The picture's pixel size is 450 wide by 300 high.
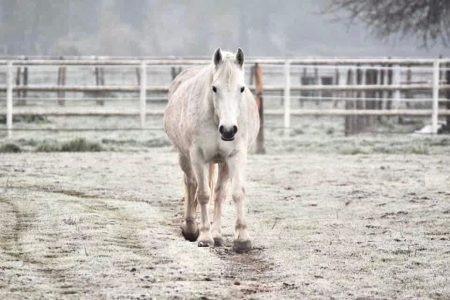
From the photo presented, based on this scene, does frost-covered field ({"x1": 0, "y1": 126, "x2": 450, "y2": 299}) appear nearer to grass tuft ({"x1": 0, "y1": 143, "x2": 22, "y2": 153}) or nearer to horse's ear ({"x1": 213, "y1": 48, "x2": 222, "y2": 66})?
grass tuft ({"x1": 0, "y1": 143, "x2": 22, "y2": 153})

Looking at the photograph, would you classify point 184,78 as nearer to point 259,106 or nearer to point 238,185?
point 238,185

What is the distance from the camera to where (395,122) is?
24.3m

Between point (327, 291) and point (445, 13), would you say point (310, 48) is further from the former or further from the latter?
point (327, 291)

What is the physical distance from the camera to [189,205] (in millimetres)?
9211

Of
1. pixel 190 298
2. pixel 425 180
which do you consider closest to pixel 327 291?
pixel 190 298

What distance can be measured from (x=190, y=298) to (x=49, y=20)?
7573cm

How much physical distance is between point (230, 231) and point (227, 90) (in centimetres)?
159

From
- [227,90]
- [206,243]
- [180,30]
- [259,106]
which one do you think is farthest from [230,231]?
[180,30]

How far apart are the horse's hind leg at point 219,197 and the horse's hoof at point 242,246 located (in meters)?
0.34

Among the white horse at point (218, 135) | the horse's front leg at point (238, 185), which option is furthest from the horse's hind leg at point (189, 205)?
the horse's front leg at point (238, 185)

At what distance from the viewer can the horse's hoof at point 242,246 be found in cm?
821

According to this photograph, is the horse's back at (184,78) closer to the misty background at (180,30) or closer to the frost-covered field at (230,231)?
the frost-covered field at (230,231)

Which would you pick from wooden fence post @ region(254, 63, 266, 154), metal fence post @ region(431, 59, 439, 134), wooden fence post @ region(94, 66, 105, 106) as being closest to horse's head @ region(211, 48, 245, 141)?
wooden fence post @ region(254, 63, 266, 154)

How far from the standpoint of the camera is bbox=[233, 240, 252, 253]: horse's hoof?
8.21m
